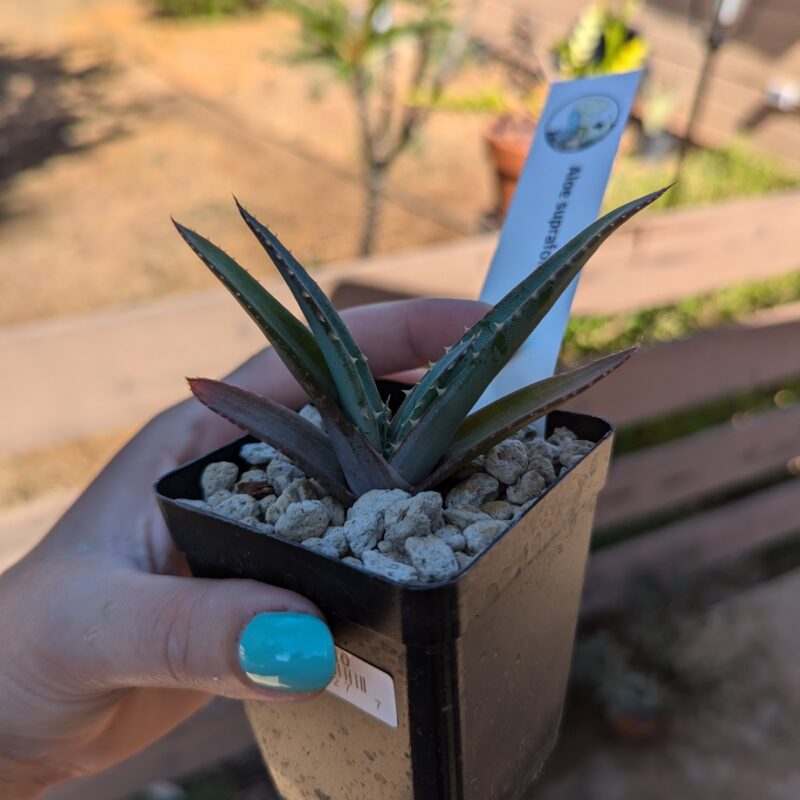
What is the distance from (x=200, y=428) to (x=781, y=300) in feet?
8.50

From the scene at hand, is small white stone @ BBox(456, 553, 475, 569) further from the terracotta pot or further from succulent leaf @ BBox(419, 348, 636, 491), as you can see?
the terracotta pot

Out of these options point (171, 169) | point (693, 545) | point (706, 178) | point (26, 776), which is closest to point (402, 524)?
point (26, 776)

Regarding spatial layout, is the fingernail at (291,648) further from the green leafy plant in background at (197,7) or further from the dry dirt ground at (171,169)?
the green leafy plant in background at (197,7)

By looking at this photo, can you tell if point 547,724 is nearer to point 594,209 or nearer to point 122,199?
point 594,209

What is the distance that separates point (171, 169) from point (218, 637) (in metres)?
4.99

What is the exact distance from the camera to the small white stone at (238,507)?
654 mm

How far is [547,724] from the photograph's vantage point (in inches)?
31.2

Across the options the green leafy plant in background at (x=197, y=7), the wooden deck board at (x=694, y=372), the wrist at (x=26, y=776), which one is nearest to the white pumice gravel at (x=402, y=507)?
the wrist at (x=26, y=776)

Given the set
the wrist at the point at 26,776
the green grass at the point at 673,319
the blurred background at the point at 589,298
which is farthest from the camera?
the green grass at the point at 673,319

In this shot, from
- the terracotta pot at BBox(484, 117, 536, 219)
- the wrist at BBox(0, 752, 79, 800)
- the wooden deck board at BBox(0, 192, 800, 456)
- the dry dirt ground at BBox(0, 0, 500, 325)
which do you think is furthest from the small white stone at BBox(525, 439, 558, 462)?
the dry dirt ground at BBox(0, 0, 500, 325)

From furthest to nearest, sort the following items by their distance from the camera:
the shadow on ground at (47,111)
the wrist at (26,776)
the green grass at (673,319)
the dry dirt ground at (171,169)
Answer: the shadow on ground at (47,111) → the dry dirt ground at (171,169) → the green grass at (673,319) → the wrist at (26,776)

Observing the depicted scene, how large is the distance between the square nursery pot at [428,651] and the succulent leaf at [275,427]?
0.08 meters

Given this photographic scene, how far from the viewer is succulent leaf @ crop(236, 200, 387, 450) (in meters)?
0.61

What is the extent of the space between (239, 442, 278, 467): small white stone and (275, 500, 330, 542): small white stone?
139 mm
